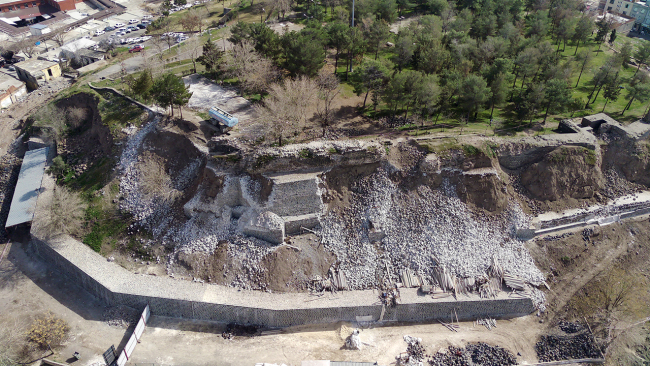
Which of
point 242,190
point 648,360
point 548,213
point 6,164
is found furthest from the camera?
point 6,164

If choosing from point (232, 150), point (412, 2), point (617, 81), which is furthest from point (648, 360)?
point (412, 2)

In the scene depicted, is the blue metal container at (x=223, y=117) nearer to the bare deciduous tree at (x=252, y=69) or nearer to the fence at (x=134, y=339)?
the bare deciduous tree at (x=252, y=69)

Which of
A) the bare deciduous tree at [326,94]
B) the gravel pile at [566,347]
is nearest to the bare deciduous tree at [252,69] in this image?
the bare deciduous tree at [326,94]

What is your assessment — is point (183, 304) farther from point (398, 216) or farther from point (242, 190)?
point (398, 216)

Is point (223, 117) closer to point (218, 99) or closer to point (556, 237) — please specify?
point (218, 99)

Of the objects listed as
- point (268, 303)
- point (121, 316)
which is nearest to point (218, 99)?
point (268, 303)

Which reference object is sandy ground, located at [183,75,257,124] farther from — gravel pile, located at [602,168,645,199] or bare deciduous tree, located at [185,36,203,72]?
gravel pile, located at [602,168,645,199]
